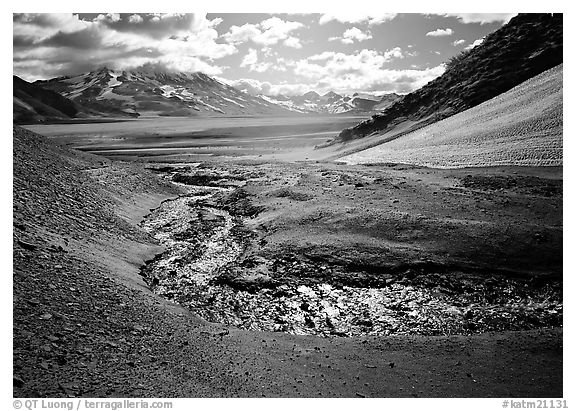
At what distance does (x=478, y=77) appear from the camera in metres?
43.1

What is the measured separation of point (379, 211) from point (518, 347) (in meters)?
8.47

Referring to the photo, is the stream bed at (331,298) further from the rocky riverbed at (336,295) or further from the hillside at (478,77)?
the hillside at (478,77)

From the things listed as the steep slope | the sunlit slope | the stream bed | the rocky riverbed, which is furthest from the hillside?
the steep slope

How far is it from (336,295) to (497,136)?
A: 20.8 m

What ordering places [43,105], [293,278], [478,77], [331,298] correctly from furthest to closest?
[43,105]
[478,77]
[293,278]
[331,298]

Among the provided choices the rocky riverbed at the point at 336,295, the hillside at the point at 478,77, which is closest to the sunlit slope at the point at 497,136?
the hillside at the point at 478,77

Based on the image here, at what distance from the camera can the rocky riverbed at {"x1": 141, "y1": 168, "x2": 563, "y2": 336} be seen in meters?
10.6

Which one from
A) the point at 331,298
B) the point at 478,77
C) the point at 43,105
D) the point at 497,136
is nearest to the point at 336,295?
the point at 331,298

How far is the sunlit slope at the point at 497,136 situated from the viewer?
22.3 m

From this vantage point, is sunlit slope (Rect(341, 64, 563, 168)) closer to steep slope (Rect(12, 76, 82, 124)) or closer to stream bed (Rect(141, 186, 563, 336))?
stream bed (Rect(141, 186, 563, 336))

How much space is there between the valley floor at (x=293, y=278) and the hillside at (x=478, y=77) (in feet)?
69.7

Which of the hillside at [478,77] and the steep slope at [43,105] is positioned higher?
the steep slope at [43,105]

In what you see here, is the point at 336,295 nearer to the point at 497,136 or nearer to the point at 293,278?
the point at 293,278

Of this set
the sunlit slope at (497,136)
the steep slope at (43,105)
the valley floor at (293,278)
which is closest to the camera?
the valley floor at (293,278)
